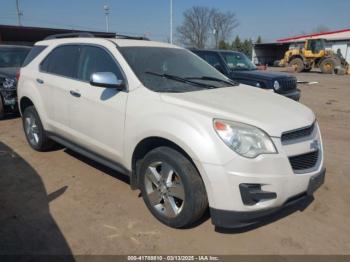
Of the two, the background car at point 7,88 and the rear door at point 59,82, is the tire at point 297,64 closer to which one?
the background car at point 7,88

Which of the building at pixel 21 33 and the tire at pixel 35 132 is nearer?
the tire at pixel 35 132

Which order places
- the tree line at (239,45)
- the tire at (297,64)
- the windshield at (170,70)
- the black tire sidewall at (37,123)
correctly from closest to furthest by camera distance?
the windshield at (170,70)
the black tire sidewall at (37,123)
the tire at (297,64)
the tree line at (239,45)

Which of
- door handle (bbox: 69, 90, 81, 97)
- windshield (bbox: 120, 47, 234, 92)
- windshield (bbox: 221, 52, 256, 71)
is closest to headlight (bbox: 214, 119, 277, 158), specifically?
windshield (bbox: 120, 47, 234, 92)

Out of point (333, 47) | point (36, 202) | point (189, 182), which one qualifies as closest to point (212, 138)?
point (189, 182)

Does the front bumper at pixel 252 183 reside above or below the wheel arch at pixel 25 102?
below

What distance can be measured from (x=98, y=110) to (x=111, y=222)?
4.15 feet

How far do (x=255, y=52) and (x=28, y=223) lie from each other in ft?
147

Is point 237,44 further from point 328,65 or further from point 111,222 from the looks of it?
point 111,222

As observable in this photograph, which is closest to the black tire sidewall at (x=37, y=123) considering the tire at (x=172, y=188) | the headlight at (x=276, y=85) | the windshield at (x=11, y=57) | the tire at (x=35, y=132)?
the tire at (x=35, y=132)

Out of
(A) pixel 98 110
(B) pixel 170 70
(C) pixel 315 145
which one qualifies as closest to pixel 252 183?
(C) pixel 315 145

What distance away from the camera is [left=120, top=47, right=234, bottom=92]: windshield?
3.64m

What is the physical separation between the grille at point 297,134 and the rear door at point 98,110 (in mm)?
1646

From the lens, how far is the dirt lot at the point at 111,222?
10.0 ft

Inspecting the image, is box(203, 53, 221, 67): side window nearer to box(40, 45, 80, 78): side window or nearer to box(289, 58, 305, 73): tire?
box(40, 45, 80, 78): side window
